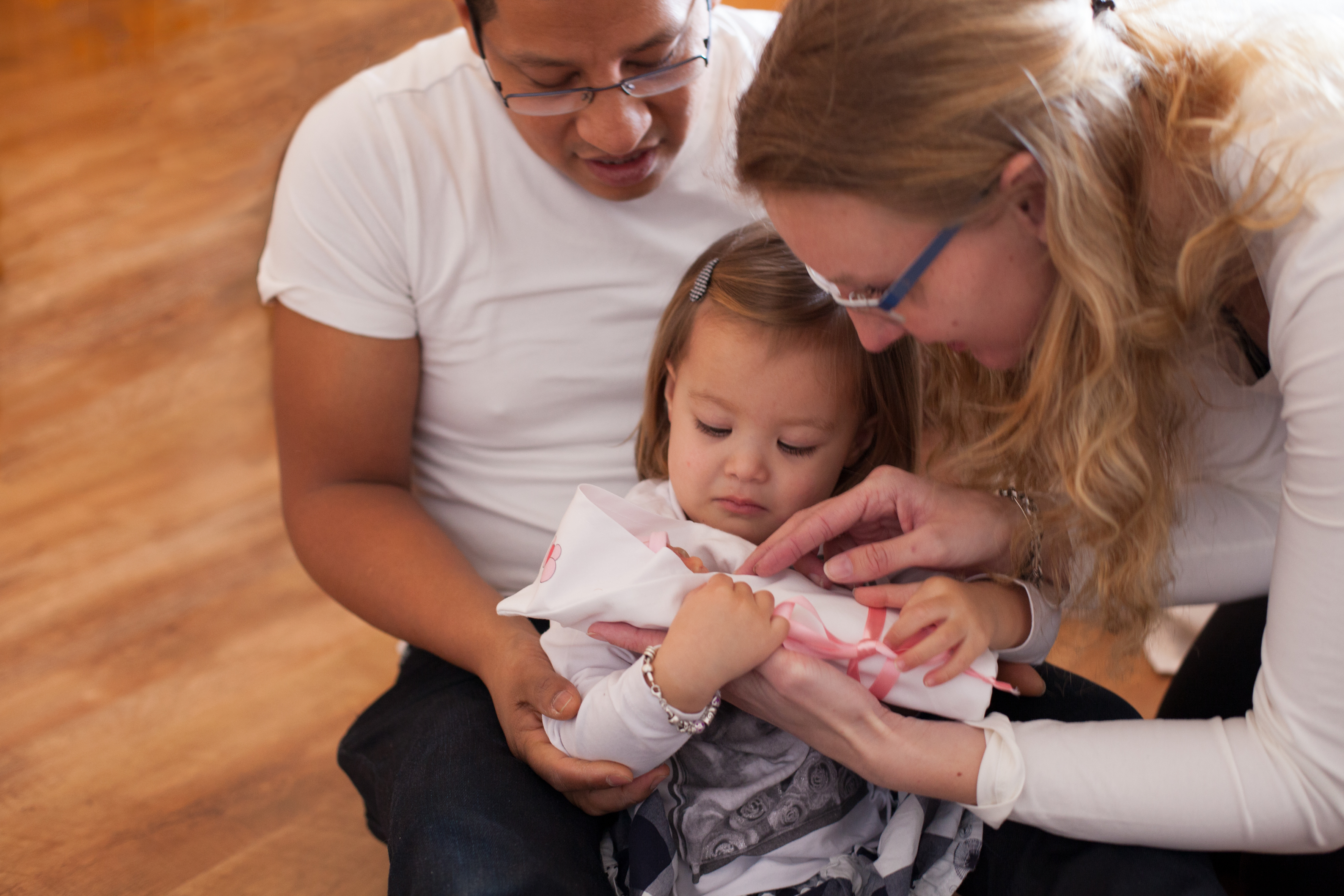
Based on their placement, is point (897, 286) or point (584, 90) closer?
point (897, 286)

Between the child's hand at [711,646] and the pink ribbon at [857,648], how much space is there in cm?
4

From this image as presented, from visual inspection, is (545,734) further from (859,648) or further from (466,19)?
(466,19)

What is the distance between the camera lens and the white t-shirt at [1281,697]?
92 centimetres

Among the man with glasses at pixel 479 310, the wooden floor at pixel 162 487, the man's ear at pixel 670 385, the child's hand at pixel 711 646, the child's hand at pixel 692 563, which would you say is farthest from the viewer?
the wooden floor at pixel 162 487

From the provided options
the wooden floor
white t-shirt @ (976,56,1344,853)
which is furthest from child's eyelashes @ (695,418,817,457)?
the wooden floor

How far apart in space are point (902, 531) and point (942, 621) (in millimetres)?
197

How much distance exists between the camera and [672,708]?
1.10m

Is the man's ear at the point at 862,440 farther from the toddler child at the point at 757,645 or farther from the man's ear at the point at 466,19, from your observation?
the man's ear at the point at 466,19

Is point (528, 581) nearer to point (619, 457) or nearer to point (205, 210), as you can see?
point (619, 457)

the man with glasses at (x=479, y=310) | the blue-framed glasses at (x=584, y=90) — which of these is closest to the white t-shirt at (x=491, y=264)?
the man with glasses at (x=479, y=310)

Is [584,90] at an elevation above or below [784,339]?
above

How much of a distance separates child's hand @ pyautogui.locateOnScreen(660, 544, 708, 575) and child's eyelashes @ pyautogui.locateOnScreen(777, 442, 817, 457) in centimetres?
18

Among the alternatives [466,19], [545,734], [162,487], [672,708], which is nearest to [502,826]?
[545,734]

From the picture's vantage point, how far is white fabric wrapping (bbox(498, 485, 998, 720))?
1.16 meters
